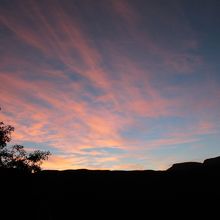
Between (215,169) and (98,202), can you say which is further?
(215,169)

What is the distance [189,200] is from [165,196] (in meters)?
→ 0.92

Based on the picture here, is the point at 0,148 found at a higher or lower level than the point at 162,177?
higher

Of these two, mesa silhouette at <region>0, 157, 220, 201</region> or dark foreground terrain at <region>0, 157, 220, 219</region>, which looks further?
mesa silhouette at <region>0, 157, 220, 201</region>

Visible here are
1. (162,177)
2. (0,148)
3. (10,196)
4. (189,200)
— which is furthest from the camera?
(0,148)

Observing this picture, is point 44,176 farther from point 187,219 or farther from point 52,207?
point 187,219

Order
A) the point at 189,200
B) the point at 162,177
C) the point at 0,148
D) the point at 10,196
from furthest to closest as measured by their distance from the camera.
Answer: the point at 0,148
the point at 162,177
the point at 189,200
the point at 10,196

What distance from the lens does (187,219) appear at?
1059 centimetres

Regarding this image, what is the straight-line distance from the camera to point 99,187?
11234 mm

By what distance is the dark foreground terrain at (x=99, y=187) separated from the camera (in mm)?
10336

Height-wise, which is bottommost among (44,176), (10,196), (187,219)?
(187,219)

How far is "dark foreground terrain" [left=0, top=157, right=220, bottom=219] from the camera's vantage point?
10.3 m

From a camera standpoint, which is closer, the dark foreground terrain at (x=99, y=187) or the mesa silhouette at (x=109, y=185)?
the dark foreground terrain at (x=99, y=187)

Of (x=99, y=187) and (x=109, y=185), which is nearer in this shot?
(x=99, y=187)

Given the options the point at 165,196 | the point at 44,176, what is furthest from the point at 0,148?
the point at 165,196
